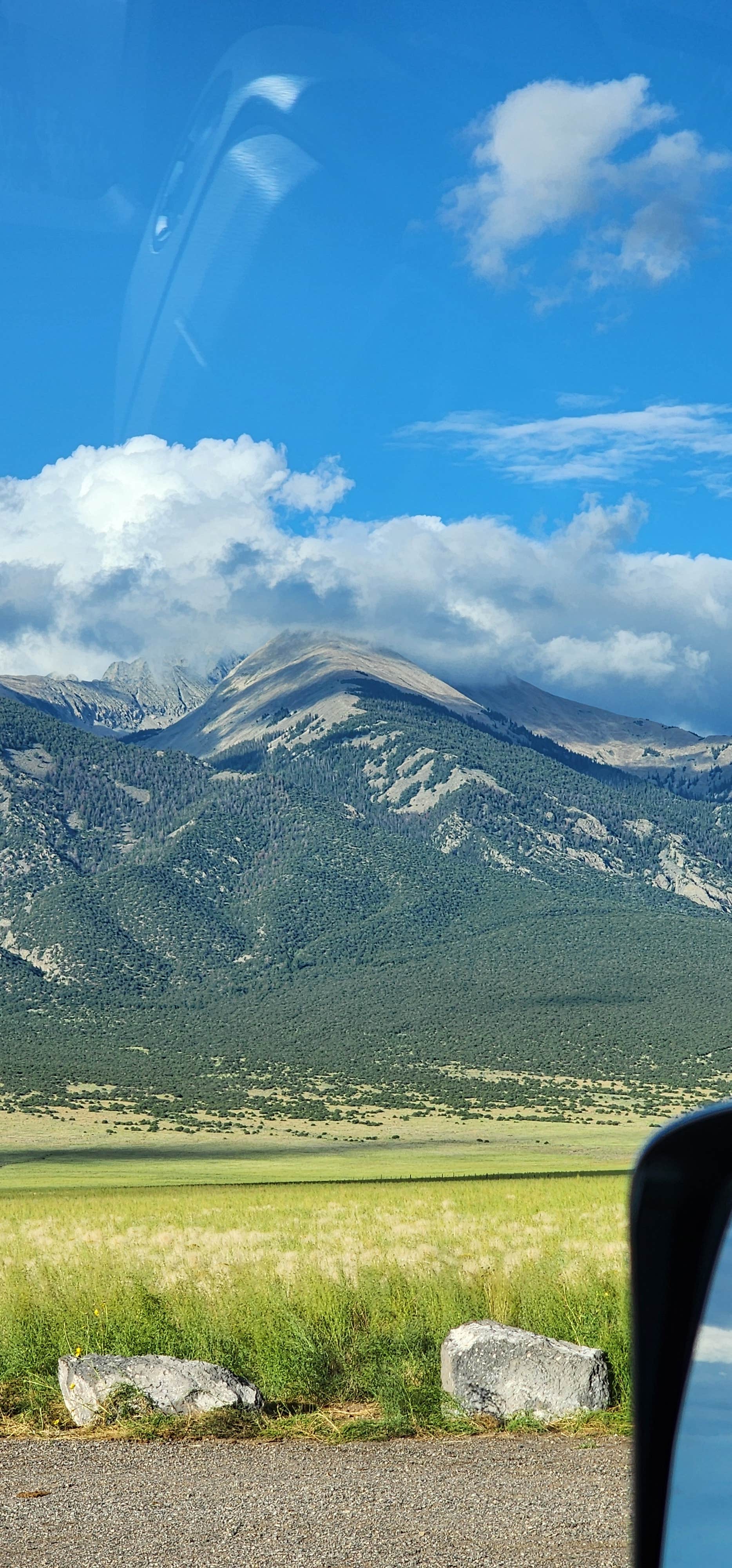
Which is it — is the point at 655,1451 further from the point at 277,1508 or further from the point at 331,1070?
the point at 331,1070

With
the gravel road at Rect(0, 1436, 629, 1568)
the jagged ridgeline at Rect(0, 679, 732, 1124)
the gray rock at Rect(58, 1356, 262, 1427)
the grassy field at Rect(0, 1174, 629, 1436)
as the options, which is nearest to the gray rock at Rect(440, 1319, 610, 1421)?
the grassy field at Rect(0, 1174, 629, 1436)

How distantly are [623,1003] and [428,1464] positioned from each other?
140941mm

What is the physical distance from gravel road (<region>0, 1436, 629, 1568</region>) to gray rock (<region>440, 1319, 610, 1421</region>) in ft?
1.37

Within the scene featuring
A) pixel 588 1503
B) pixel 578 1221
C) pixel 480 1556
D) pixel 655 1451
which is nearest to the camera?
pixel 655 1451

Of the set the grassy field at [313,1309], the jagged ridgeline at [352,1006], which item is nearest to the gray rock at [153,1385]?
the grassy field at [313,1309]

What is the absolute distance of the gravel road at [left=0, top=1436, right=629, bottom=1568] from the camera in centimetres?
657

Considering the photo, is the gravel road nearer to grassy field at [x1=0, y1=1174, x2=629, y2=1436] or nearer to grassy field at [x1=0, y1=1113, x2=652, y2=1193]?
grassy field at [x1=0, y1=1174, x2=629, y2=1436]

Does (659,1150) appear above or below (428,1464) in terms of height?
above

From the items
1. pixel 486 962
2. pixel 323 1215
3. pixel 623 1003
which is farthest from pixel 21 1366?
pixel 486 962

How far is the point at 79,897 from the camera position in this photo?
193m

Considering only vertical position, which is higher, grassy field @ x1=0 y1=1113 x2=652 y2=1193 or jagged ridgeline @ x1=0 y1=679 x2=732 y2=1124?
jagged ridgeline @ x1=0 y1=679 x2=732 y2=1124

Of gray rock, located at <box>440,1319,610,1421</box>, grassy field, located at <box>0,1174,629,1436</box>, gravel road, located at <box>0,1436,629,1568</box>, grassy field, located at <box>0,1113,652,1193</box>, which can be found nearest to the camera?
gravel road, located at <box>0,1436,629,1568</box>

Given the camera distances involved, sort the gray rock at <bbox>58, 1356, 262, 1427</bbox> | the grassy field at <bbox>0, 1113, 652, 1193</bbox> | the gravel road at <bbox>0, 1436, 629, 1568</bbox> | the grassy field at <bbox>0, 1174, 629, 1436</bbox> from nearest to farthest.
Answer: the gravel road at <bbox>0, 1436, 629, 1568</bbox> < the gray rock at <bbox>58, 1356, 262, 1427</bbox> < the grassy field at <bbox>0, 1174, 629, 1436</bbox> < the grassy field at <bbox>0, 1113, 652, 1193</bbox>

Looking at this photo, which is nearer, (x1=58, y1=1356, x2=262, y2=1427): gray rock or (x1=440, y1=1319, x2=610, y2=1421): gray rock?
(x1=440, y1=1319, x2=610, y2=1421): gray rock
